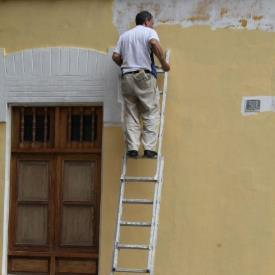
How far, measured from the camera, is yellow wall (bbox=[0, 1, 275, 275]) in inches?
281

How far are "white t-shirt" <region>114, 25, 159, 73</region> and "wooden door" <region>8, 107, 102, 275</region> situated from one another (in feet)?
2.42

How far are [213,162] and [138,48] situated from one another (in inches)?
49.4

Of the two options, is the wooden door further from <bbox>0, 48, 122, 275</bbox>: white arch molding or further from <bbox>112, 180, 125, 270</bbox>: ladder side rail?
<bbox>112, 180, 125, 270</bbox>: ladder side rail

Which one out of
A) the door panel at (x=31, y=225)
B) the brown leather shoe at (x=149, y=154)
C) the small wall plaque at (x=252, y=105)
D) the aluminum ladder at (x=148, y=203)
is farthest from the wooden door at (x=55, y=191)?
the small wall plaque at (x=252, y=105)

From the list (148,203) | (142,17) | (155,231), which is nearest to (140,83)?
(142,17)

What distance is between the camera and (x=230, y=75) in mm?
7273

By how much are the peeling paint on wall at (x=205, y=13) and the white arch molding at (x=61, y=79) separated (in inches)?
17.8

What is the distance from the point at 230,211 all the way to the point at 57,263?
1.77m

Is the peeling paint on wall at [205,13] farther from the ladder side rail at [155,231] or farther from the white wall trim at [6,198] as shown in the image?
the white wall trim at [6,198]

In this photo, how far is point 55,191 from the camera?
7633 millimetres

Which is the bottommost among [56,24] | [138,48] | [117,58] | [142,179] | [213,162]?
[142,179]

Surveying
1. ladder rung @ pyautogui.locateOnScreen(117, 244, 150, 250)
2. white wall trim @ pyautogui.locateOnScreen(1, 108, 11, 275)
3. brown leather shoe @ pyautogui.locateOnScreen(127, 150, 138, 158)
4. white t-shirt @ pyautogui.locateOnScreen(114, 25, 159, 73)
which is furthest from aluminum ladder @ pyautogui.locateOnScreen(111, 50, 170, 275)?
white wall trim @ pyautogui.locateOnScreen(1, 108, 11, 275)

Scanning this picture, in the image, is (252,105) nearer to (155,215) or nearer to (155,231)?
(155,215)

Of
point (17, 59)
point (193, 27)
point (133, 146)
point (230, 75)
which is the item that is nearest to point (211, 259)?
point (133, 146)
